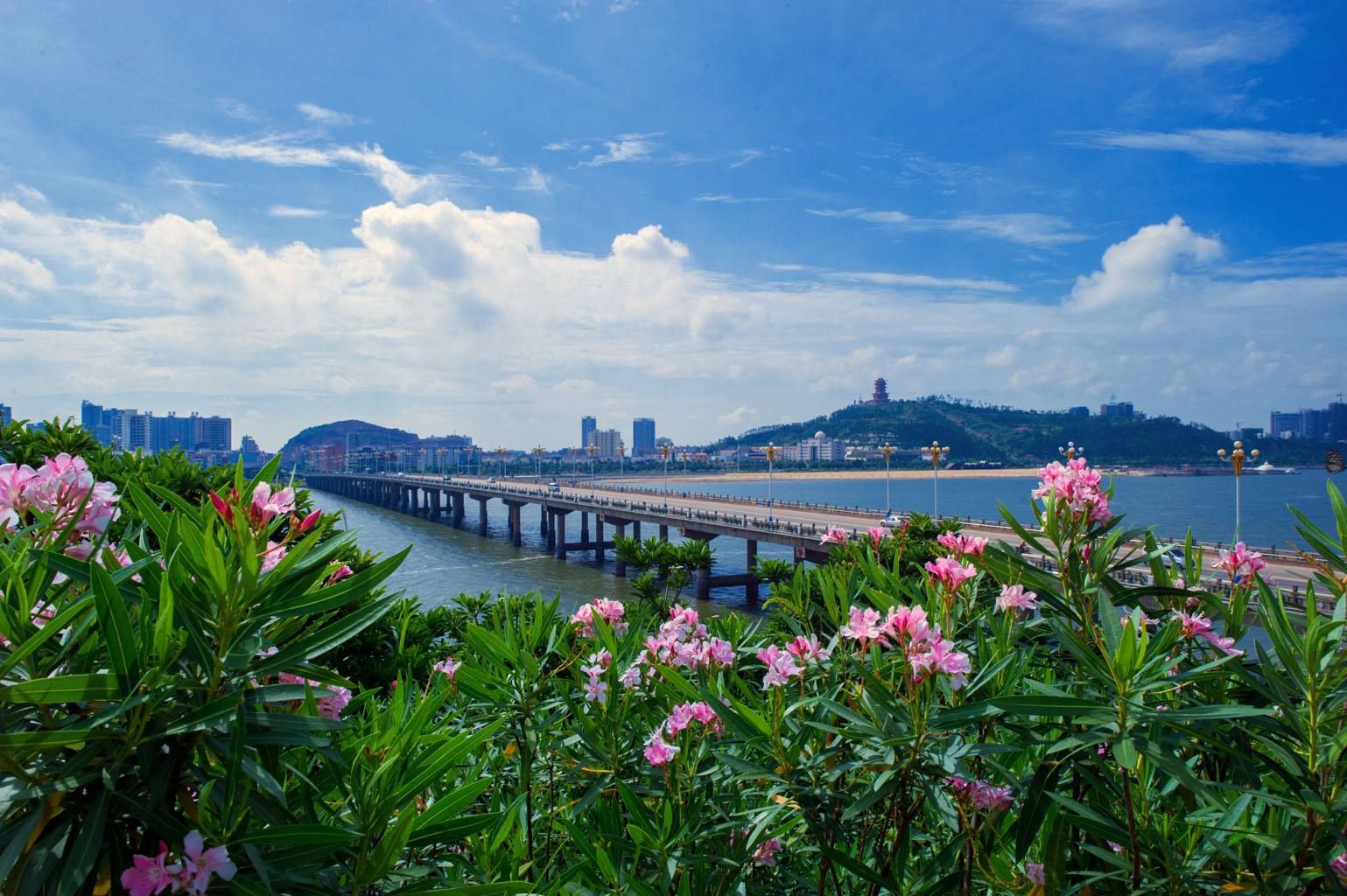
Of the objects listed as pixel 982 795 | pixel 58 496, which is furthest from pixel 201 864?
pixel 982 795

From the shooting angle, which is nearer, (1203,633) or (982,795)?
(982,795)

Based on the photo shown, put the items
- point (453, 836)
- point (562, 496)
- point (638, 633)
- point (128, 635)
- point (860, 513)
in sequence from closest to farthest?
point (128, 635), point (453, 836), point (638, 633), point (860, 513), point (562, 496)

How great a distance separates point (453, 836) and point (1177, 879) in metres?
1.47

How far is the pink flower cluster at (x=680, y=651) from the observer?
2.18 metres

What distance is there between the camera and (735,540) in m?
52.9

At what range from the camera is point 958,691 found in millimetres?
1647

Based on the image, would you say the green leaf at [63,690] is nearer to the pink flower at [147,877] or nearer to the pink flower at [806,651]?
the pink flower at [147,877]

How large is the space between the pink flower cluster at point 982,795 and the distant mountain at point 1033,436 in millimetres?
124458

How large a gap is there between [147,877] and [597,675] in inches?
53.7

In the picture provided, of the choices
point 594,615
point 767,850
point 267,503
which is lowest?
point 767,850

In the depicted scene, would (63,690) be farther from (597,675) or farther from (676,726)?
(597,675)

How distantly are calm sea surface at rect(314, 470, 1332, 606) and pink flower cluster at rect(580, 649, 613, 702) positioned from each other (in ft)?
1.33

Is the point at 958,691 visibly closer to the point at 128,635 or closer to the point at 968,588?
the point at 968,588

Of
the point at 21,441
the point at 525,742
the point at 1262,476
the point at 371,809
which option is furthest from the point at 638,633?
the point at 1262,476
